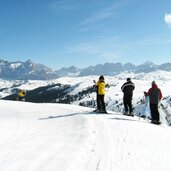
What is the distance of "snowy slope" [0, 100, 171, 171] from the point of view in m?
9.62

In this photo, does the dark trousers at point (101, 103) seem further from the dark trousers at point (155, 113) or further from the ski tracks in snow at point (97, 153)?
the ski tracks in snow at point (97, 153)

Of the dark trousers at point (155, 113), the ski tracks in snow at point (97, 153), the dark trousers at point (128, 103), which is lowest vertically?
the ski tracks in snow at point (97, 153)

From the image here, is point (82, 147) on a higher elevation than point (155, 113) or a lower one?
lower

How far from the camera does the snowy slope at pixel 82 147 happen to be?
9617 mm

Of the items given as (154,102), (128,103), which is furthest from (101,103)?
(154,102)

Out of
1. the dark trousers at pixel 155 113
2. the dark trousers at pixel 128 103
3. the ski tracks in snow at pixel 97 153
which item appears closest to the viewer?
the ski tracks in snow at pixel 97 153

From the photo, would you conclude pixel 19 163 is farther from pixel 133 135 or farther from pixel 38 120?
pixel 38 120

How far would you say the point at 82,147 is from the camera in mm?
11312

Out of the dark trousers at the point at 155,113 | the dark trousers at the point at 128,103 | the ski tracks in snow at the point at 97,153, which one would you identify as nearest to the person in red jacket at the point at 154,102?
the dark trousers at the point at 155,113

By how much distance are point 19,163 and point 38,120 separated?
8.72 meters

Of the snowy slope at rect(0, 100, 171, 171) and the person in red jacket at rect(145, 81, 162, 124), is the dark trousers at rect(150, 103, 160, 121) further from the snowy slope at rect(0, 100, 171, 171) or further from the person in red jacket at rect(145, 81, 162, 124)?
the snowy slope at rect(0, 100, 171, 171)

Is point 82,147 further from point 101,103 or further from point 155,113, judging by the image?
point 101,103

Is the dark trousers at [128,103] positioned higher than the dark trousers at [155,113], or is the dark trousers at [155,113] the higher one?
the dark trousers at [128,103]

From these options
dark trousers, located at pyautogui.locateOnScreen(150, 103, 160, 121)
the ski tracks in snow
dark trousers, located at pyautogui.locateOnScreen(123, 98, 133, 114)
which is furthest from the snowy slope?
dark trousers, located at pyautogui.locateOnScreen(123, 98, 133, 114)
